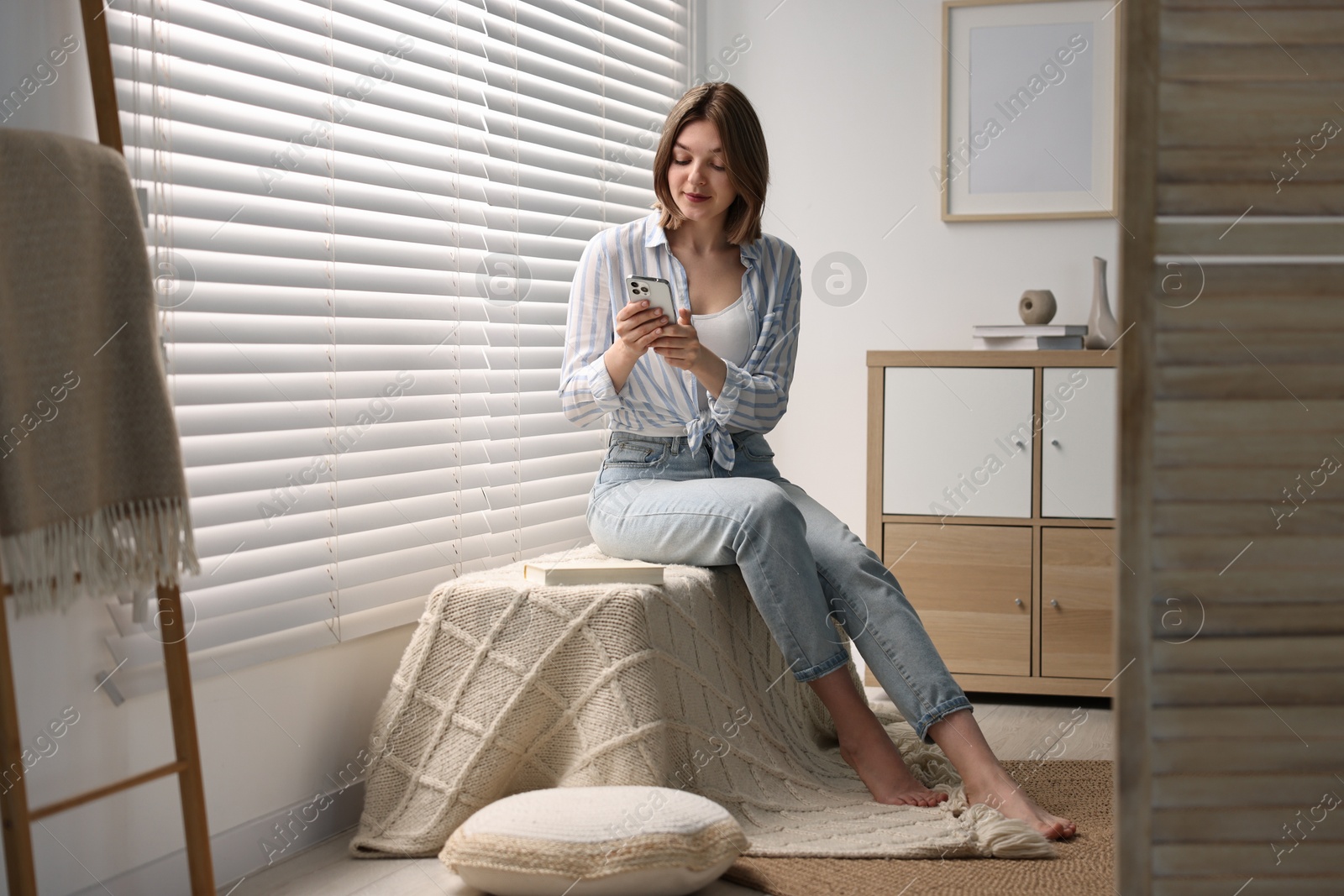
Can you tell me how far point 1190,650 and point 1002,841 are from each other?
0.79 meters

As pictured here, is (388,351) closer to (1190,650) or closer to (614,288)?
(614,288)

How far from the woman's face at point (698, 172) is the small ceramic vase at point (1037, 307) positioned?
3.52 feet

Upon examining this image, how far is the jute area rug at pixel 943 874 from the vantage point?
161 cm

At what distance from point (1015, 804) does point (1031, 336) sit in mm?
1394

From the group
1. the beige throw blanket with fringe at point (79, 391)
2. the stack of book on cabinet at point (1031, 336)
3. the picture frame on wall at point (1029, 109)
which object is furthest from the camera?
the picture frame on wall at point (1029, 109)

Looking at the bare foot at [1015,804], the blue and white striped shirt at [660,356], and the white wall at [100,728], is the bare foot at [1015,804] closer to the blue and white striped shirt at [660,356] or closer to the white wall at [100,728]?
the blue and white striped shirt at [660,356]

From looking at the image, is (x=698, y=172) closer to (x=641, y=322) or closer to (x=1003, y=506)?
(x=641, y=322)

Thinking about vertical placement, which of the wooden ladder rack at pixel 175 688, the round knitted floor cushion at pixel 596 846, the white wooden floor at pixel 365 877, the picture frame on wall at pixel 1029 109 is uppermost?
the picture frame on wall at pixel 1029 109

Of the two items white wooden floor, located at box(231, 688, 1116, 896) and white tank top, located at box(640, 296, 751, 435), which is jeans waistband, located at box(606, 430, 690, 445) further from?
white wooden floor, located at box(231, 688, 1116, 896)

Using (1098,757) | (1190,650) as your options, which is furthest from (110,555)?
(1098,757)

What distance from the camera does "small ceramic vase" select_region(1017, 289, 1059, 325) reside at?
2969 millimetres

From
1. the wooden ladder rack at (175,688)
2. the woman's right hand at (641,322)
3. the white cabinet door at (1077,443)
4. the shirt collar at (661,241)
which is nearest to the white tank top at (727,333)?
the shirt collar at (661,241)

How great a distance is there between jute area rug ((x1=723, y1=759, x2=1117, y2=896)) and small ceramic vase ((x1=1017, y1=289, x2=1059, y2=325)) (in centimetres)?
148

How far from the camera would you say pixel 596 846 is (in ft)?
4.96
